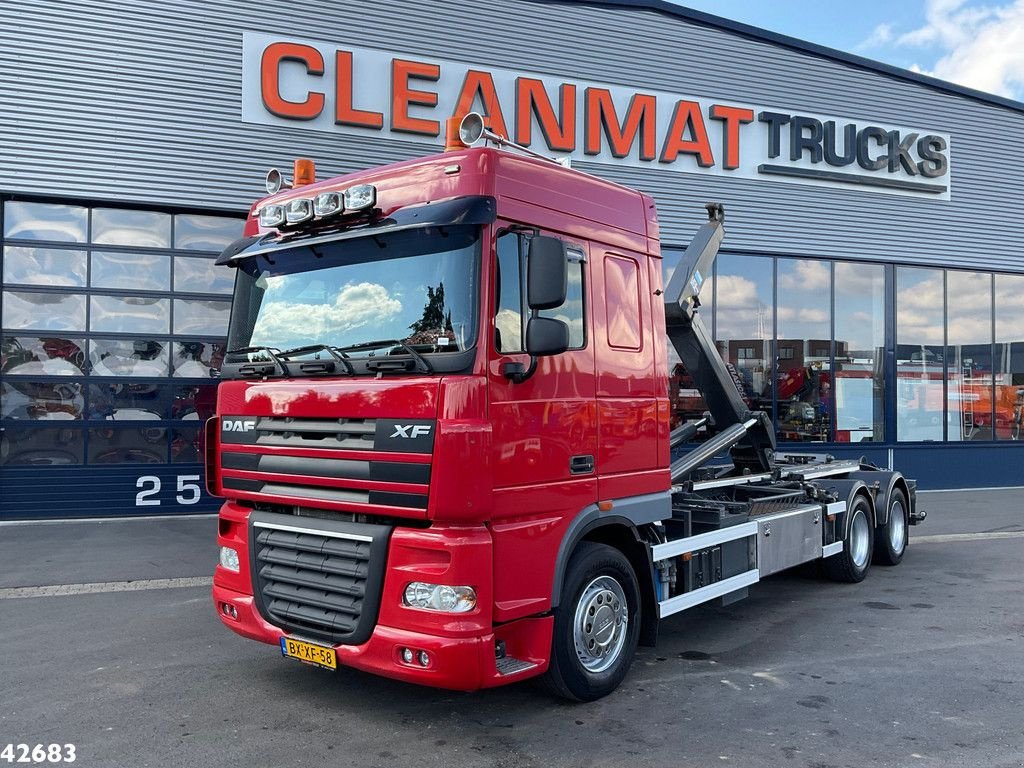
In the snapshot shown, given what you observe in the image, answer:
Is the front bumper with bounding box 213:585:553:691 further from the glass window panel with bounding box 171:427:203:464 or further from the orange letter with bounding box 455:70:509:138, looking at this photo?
the orange letter with bounding box 455:70:509:138

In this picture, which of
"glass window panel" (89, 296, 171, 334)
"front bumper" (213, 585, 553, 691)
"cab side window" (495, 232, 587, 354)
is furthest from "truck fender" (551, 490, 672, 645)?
"glass window panel" (89, 296, 171, 334)

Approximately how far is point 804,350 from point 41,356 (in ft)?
42.4

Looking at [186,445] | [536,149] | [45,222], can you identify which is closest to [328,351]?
[186,445]

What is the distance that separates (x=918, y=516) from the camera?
10.2 m

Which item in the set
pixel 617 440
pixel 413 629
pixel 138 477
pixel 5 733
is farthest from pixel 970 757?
pixel 138 477

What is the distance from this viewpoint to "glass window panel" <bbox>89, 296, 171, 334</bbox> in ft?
39.8

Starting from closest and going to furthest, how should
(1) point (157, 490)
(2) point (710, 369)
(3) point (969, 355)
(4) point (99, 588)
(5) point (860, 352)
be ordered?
1. (4) point (99, 588)
2. (2) point (710, 369)
3. (1) point (157, 490)
4. (5) point (860, 352)
5. (3) point (969, 355)

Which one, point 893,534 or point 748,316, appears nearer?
point 893,534

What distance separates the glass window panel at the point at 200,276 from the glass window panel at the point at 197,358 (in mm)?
815

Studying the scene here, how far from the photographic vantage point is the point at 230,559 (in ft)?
17.5

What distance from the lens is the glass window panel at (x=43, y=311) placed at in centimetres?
1180

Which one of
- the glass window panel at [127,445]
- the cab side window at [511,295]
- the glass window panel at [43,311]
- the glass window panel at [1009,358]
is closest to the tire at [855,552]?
the cab side window at [511,295]

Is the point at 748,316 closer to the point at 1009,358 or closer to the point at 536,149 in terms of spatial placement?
the point at 536,149

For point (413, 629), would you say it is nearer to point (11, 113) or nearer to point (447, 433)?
point (447, 433)
